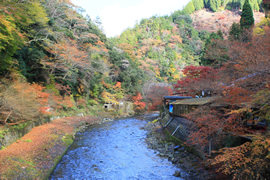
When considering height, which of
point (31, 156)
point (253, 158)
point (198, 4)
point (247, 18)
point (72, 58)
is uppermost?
point (198, 4)

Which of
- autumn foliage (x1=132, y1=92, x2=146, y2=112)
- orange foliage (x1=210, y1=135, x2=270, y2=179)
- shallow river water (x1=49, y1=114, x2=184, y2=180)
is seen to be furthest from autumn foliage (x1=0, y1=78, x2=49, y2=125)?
autumn foliage (x1=132, y1=92, x2=146, y2=112)

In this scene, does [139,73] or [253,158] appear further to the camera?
[139,73]

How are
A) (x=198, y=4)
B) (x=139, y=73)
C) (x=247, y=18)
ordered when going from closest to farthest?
(x=247, y=18), (x=139, y=73), (x=198, y=4)

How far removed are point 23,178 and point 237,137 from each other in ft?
25.5

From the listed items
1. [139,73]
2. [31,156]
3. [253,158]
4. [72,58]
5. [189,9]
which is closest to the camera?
[253,158]

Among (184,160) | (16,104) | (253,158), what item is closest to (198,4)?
(184,160)

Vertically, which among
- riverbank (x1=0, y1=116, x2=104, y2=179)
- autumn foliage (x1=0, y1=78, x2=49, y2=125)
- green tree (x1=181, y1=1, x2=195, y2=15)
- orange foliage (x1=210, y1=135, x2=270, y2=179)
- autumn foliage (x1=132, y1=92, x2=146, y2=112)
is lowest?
autumn foliage (x1=132, y1=92, x2=146, y2=112)

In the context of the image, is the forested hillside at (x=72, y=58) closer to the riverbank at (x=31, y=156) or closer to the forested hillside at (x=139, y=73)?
the forested hillside at (x=139, y=73)

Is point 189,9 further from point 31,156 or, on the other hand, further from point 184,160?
point 31,156

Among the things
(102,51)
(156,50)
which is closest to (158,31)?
(156,50)

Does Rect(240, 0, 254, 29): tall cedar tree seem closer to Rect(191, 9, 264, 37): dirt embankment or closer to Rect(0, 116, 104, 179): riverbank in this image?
Rect(0, 116, 104, 179): riverbank

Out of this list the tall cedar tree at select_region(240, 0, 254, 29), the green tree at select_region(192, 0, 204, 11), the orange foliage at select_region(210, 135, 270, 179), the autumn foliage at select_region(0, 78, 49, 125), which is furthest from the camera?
the green tree at select_region(192, 0, 204, 11)

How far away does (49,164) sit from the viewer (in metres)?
7.27

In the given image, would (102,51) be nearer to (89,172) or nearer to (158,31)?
(89,172)
